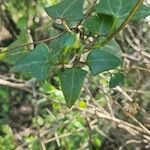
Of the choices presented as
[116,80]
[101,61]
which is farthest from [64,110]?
[101,61]

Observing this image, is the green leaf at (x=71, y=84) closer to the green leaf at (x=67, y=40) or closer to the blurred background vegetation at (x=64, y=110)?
the green leaf at (x=67, y=40)

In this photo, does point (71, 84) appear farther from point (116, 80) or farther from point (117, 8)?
point (116, 80)

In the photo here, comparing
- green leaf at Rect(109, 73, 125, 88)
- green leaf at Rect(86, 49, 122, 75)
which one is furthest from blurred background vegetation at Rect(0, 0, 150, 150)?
green leaf at Rect(86, 49, 122, 75)

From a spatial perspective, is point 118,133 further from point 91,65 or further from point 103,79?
point 91,65

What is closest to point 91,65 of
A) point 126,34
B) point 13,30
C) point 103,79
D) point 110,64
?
point 110,64

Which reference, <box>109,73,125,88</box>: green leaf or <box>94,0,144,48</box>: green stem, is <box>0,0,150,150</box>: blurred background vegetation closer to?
<box>109,73,125,88</box>: green leaf

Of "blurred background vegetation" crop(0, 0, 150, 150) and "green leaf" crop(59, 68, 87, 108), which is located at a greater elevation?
"green leaf" crop(59, 68, 87, 108)
